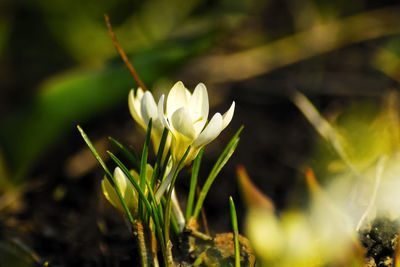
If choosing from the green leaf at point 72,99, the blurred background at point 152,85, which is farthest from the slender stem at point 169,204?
the green leaf at point 72,99

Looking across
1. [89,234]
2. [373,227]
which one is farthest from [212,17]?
[373,227]

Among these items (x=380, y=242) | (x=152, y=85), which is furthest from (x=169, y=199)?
(x=152, y=85)

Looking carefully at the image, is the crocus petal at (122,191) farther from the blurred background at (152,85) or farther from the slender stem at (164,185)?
the blurred background at (152,85)

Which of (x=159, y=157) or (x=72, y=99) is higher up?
(x=72, y=99)

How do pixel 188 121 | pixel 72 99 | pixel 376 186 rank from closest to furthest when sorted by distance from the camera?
1. pixel 188 121
2. pixel 376 186
3. pixel 72 99

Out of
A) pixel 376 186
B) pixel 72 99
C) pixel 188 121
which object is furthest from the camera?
pixel 72 99

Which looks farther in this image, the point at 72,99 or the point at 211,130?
the point at 72,99

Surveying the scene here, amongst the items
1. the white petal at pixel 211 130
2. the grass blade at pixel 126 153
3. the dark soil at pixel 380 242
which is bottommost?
the dark soil at pixel 380 242

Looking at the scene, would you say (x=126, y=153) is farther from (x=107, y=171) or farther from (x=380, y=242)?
(x=380, y=242)

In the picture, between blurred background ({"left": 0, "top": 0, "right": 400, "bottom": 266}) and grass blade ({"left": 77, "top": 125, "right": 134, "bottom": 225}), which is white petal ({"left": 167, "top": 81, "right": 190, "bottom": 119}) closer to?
grass blade ({"left": 77, "top": 125, "right": 134, "bottom": 225})
